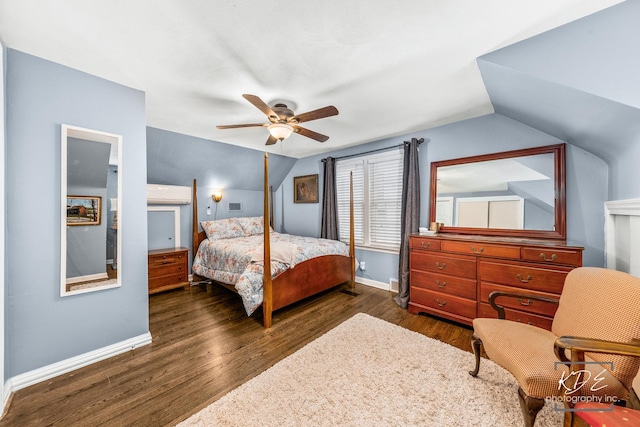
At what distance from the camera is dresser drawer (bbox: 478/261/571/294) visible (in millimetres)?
2172

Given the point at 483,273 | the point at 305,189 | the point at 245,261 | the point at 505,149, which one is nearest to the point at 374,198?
the point at 305,189

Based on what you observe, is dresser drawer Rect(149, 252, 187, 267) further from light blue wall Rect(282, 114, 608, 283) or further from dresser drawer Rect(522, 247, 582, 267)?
dresser drawer Rect(522, 247, 582, 267)

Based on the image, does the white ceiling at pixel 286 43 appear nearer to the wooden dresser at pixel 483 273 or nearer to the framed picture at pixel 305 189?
the wooden dresser at pixel 483 273

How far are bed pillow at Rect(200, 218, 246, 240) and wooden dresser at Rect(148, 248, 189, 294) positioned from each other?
544 millimetres

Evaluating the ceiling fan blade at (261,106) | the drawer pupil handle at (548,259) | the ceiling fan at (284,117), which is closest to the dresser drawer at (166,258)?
the ceiling fan at (284,117)

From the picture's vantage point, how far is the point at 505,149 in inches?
113

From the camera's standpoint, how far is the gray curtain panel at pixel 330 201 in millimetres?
4539

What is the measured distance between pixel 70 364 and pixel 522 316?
4.13 meters

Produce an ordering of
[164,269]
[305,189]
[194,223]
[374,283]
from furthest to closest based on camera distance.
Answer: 1. [305,189]
2. [194,223]
3. [374,283]
4. [164,269]

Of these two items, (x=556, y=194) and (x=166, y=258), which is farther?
(x=166, y=258)

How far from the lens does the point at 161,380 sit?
1.90m

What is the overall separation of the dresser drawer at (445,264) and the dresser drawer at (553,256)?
1.57 feet

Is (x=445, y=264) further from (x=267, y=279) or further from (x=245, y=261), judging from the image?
(x=245, y=261)

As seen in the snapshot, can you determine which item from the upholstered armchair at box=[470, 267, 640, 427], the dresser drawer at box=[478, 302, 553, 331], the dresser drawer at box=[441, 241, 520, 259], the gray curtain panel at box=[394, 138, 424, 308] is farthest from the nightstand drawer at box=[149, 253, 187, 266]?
the dresser drawer at box=[478, 302, 553, 331]
